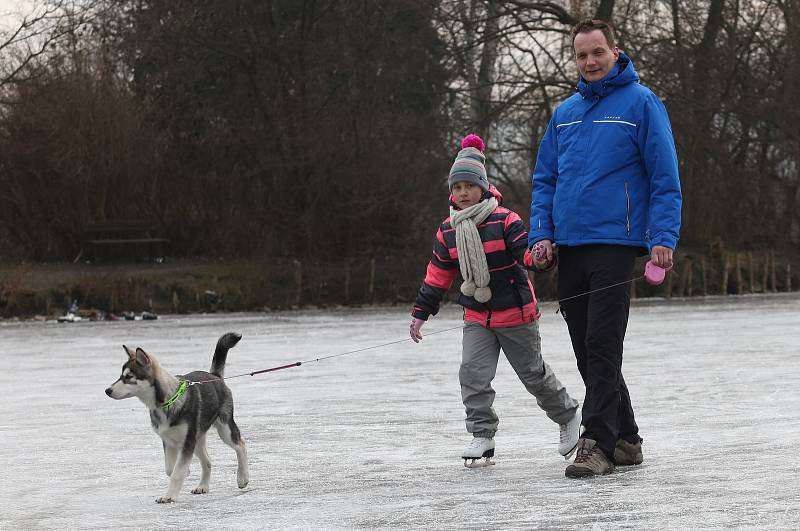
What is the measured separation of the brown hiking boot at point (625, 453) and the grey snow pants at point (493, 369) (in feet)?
1.55

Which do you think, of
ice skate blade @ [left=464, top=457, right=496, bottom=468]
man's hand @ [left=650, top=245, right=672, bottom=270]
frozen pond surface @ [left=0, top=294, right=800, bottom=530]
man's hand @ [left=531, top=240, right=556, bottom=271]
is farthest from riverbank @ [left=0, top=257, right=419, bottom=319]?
man's hand @ [left=650, top=245, right=672, bottom=270]

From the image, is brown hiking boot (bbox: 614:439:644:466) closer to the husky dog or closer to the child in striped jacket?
the child in striped jacket

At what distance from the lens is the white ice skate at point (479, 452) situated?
692 cm

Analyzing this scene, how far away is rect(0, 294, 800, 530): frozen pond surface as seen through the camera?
5684mm

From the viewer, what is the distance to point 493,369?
7.07 m

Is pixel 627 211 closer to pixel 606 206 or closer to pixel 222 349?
pixel 606 206

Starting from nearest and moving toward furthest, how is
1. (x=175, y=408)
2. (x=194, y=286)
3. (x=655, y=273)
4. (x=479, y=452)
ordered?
(x=175, y=408), (x=655, y=273), (x=479, y=452), (x=194, y=286)

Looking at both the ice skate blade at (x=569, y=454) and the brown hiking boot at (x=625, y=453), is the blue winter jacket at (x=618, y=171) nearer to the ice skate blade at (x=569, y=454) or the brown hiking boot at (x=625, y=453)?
the brown hiking boot at (x=625, y=453)

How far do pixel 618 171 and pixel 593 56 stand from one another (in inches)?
22.0

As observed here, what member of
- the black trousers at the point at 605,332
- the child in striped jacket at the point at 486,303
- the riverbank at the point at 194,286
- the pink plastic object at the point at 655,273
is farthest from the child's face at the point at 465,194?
the riverbank at the point at 194,286

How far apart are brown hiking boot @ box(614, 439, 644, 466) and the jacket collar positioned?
1.66 meters

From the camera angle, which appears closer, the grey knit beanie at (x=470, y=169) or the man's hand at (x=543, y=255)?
the man's hand at (x=543, y=255)

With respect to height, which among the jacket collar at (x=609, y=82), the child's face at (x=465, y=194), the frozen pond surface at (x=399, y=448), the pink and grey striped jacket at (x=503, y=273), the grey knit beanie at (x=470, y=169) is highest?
the jacket collar at (x=609, y=82)

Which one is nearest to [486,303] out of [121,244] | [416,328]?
[416,328]
